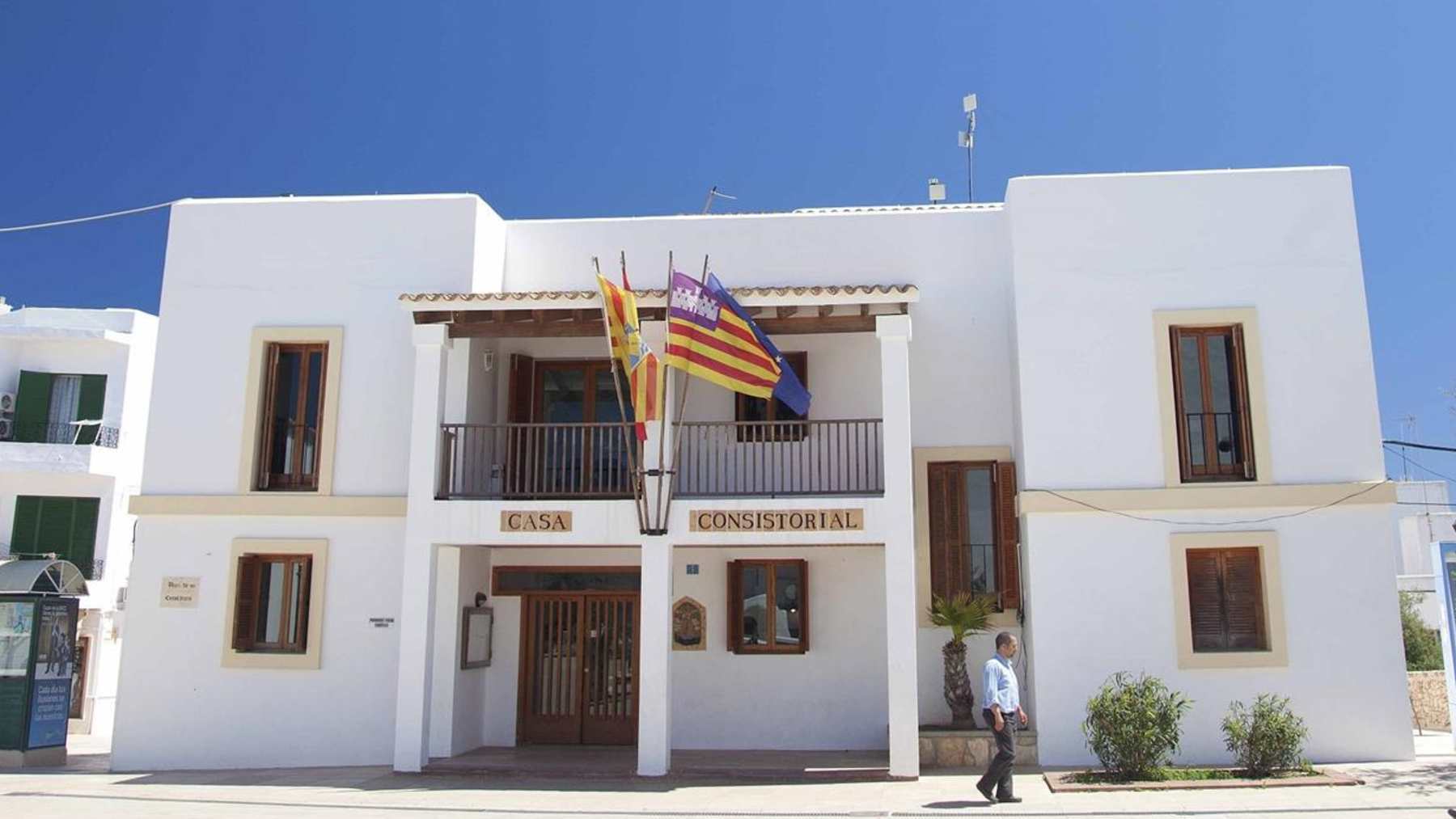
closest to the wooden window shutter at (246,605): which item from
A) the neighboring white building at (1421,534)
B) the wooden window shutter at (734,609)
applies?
the wooden window shutter at (734,609)

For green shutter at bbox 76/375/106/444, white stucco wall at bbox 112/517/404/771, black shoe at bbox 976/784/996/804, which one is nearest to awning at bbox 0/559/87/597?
white stucco wall at bbox 112/517/404/771

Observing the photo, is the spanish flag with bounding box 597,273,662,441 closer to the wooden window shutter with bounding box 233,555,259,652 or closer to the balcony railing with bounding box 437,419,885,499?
the balcony railing with bounding box 437,419,885,499

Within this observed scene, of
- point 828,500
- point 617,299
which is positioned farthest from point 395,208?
point 828,500

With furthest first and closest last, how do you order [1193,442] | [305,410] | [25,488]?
[25,488] < [305,410] < [1193,442]

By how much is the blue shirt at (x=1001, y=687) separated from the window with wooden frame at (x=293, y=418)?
8.69 metres

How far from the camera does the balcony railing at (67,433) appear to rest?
26.0 metres

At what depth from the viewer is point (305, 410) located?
15531 millimetres

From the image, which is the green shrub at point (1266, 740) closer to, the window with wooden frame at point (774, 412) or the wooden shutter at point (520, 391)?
the window with wooden frame at point (774, 412)

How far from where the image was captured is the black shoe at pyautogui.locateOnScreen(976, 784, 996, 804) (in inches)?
449

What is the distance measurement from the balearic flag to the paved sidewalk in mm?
4406

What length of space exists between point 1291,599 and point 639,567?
780 centimetres

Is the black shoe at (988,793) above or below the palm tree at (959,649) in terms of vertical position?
below

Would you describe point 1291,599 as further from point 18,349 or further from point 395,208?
point 18,349

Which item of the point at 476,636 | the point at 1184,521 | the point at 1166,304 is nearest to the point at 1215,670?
the point at 1184,521
